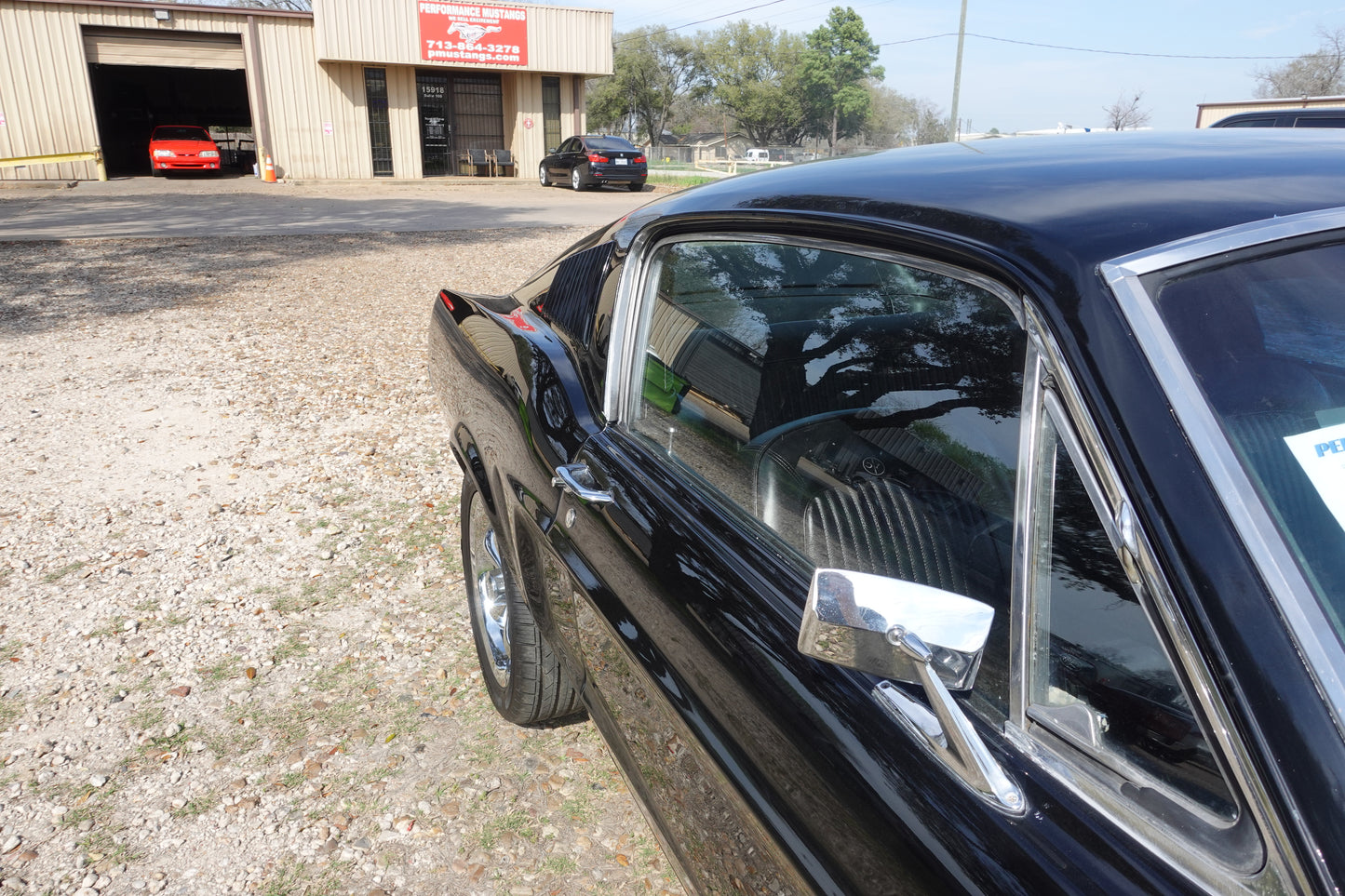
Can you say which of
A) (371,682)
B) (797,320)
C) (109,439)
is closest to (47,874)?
(371,682)

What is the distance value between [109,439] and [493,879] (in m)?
4.14

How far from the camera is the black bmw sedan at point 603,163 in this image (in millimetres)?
22812

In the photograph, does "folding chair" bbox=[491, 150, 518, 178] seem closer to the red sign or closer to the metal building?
the metal building

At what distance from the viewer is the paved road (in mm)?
14141

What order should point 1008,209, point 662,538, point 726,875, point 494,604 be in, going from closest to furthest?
point 1008,209 < point 726,875 < point 662,538 < point 494,604

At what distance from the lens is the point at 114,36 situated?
23.8 m

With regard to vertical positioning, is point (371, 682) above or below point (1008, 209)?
below

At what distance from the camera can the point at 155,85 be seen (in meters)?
34.7

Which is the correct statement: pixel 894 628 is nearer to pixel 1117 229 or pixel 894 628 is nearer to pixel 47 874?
pixel 1117 229

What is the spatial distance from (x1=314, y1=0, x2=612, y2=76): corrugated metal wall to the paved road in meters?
3.46

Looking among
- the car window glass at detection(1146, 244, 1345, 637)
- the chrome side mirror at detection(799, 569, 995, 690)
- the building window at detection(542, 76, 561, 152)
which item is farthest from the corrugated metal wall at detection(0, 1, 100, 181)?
the car window glass at detection(1146, 244, 1345, 637)

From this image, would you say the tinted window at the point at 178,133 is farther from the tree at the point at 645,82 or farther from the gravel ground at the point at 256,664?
the tree at the point at 645,82

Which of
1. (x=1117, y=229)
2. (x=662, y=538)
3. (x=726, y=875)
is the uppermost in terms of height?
(x=1117, y=229)

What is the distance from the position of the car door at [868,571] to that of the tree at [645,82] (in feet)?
236
